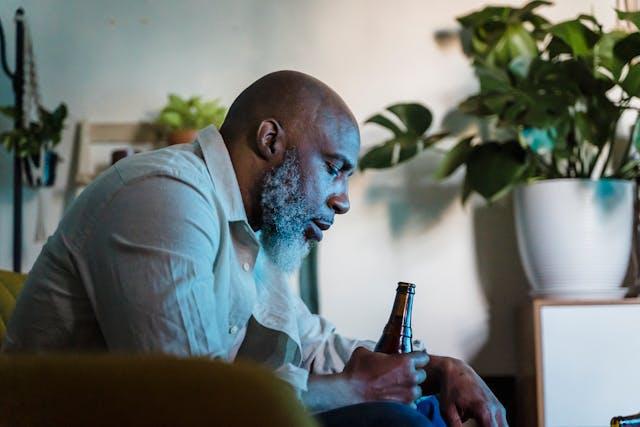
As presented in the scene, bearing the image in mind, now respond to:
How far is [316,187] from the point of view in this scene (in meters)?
1.55

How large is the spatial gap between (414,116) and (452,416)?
162 centimetres

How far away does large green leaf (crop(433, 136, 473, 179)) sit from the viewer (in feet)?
9.41

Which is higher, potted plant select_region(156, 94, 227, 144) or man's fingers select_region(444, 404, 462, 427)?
potted plant select_region(156, 94, 227, 144)

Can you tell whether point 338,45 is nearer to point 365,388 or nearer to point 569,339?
point 569,339

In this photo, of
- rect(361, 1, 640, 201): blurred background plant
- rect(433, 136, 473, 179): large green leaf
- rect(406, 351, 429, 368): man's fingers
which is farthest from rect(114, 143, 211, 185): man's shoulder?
rect(433, 136, 473, 179): large green leaf

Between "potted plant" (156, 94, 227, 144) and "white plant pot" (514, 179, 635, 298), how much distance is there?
3.48ft

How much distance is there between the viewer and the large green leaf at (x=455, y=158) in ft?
9.41

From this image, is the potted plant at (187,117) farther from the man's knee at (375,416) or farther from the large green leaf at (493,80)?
the man's knee at (375,416)

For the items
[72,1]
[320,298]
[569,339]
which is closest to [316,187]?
[569,339]

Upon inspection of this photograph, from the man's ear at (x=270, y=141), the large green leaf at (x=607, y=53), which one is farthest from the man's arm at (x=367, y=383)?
the large green leaf at (x=607, y=53)

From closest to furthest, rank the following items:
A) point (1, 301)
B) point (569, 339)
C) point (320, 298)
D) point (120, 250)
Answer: point (120, 250)
point (1, 301)
point (569, 339)
point (320, 298)

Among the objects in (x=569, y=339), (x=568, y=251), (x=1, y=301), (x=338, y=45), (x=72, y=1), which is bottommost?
(x=569, y=339)

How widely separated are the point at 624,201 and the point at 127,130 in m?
1.64

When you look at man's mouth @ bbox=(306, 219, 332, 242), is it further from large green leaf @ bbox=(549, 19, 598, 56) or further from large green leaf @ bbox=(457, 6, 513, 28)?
large green leaf @ bbox=(457, 6, 513, 28)
